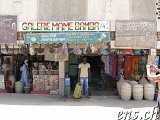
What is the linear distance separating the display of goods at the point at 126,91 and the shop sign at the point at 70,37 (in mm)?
1834

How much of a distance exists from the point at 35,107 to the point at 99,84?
5.23m

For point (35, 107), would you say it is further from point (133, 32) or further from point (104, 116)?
point (133, 32)

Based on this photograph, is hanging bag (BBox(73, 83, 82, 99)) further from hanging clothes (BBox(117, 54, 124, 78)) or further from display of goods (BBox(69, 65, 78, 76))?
hanging clothes (BBox(117, 54, 124, 78))

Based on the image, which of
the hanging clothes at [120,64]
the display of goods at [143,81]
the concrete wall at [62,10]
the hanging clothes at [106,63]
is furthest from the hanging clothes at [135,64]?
the concrete wall at [62,10]

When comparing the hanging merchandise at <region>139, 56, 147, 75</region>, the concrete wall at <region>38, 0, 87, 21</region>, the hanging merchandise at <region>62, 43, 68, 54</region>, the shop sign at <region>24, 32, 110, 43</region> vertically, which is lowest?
the hanging merchandise at <region>139, 56, 147, 75</region>

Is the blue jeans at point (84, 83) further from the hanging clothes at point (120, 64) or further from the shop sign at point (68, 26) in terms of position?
the shop sign at point (68, 26)

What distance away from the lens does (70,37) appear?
41.8 feet

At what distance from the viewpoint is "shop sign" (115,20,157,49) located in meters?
12.9

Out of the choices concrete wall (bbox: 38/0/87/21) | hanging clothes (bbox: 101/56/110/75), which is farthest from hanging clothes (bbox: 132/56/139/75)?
concrete wall (bbox: 38/0/87/21)

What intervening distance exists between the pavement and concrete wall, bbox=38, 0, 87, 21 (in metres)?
3.13

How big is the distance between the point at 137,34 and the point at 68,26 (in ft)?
8.57

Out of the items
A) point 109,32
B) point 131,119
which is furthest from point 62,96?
point 131,119

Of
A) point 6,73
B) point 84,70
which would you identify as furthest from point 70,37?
point 6,73

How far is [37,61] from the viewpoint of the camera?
15516mm
